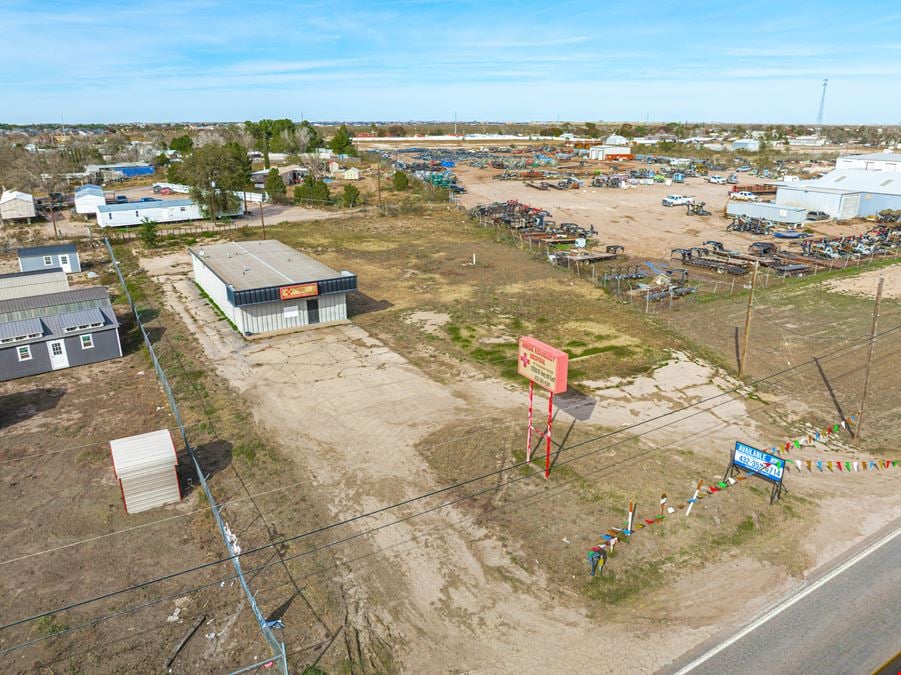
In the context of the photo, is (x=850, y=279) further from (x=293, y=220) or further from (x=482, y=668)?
(x=293, y=220)

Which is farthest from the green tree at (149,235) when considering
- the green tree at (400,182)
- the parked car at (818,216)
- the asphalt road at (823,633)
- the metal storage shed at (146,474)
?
the parked car at (818,216)

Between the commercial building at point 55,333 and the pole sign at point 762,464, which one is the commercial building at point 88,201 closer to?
the commercial building at point 55,333

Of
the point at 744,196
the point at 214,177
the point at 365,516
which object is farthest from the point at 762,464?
the point at 744,196

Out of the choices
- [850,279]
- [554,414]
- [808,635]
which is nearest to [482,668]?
[808,635]

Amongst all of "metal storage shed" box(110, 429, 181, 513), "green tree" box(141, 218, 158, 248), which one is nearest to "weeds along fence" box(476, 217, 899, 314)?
"metal storage shed" box(110, 429, 181, 513)

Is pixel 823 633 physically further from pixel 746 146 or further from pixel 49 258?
pixel 746 146

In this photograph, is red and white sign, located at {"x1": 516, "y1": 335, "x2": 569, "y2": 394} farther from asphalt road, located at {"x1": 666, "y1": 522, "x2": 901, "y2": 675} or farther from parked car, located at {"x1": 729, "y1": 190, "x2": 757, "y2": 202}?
parked car, located at {"x1": 729, "y1": 190, "x2": 757, "y2": 202}
